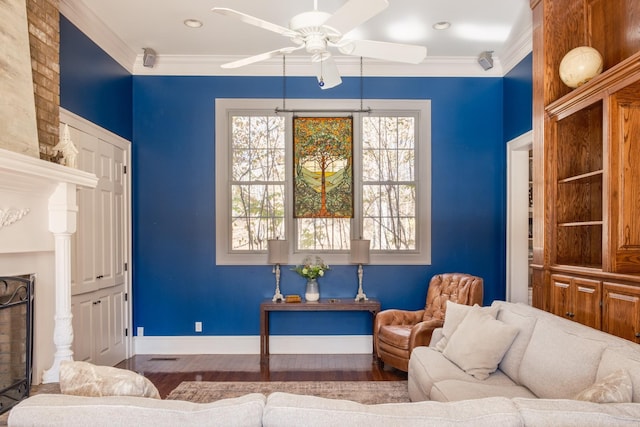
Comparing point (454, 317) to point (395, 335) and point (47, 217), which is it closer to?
point (395, 335)

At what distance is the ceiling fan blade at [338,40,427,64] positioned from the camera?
2807 millimetres

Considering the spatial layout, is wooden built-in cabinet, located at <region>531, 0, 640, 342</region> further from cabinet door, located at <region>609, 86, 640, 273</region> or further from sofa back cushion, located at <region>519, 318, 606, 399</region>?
sofa back cushion, located at <region>519, 318, 606, 399</region>

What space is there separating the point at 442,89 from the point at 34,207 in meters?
4.12

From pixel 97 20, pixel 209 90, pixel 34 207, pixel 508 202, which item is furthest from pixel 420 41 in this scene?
pixel 34 207

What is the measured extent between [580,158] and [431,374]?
1.97m

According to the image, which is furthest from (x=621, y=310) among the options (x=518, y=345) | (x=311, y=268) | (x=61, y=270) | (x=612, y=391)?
(x=61, y=270)

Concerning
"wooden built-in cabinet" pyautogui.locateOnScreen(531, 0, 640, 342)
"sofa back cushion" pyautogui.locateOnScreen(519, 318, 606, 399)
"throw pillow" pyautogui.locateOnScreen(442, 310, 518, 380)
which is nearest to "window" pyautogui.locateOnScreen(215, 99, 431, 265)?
"wooden built-in cabinet" pyautogui.locateOnScreen(531, 0, 640, 342)

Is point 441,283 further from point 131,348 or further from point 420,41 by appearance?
point 131,348

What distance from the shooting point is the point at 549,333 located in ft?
8.20

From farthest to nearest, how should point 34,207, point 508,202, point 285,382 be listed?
point 508,202 < point 285,382 < point 34,207

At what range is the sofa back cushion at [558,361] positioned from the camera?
206cm

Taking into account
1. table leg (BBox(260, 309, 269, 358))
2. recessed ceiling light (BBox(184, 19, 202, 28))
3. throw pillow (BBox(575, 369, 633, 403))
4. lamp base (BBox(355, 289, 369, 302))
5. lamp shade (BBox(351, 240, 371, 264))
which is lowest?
table leg (BBox(260, 309, 269, 358))

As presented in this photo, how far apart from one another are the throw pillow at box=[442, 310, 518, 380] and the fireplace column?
2576 millimetres

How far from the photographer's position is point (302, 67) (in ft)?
17.0
